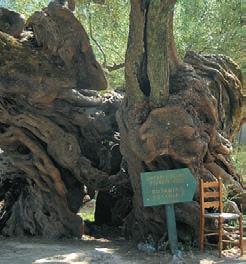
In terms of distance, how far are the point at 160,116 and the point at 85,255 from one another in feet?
8.17

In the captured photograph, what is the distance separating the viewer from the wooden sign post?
802 cm

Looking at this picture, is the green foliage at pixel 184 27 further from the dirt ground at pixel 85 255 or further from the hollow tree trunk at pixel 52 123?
the dirt ground at pixel 85 255

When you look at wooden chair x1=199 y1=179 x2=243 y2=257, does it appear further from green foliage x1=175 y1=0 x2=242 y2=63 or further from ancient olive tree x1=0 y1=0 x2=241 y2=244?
green foliage x1=175 y1=0 x2=242 y2=63

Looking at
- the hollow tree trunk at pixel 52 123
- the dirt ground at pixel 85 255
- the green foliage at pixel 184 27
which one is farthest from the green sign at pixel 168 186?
the green foliage at pixel 184 27

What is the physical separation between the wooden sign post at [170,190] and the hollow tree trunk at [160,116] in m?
0.43

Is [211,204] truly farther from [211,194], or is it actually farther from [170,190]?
[170,190]

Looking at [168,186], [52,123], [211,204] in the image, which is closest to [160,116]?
[168,186]

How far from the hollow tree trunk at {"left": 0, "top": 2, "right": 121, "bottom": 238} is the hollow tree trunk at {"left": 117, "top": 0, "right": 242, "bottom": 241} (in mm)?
1179

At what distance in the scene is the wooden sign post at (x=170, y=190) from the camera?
316 inches

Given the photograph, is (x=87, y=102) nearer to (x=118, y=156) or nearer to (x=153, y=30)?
(x=118, y=156)

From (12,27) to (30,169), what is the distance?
267 centimetres

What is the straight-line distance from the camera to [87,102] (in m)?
10.0

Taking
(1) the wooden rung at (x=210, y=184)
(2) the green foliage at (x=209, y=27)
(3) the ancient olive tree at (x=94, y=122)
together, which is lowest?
(1) the wooden rung at (x=210, y=184)

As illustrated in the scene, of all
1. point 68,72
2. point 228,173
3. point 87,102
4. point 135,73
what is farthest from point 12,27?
point 228,173
